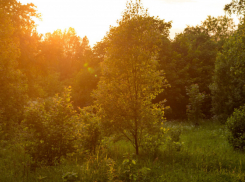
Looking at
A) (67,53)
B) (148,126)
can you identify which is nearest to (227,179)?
(148,126)

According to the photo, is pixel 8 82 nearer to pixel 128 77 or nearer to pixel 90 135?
pixel 90 135

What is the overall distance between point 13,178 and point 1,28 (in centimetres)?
1191

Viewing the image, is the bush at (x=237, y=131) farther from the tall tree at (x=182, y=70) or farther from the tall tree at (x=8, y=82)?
the tall tree at (x=182, y=70)

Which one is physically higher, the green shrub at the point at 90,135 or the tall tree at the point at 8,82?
the tall tree at the point at 8,82

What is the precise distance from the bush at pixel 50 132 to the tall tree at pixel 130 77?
1594 mm

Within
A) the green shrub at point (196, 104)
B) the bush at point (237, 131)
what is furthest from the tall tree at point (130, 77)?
the green shrub at point (196, 104)

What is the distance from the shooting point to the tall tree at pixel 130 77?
8.91 meters

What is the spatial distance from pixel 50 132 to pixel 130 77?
165 inches

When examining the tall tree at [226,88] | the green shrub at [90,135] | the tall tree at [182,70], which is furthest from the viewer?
the tall tree at [182,70]

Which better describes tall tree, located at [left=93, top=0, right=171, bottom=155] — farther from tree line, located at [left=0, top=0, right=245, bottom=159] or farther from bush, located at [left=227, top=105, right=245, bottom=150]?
bush, located at [left=227, top=105, right=245, bottom=150]

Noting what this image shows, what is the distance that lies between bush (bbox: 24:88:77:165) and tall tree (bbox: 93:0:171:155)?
1594 millimetres

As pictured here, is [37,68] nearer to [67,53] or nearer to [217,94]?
[217,94]

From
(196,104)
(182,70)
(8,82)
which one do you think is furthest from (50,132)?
(182,70)

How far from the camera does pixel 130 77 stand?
941 centimetres
